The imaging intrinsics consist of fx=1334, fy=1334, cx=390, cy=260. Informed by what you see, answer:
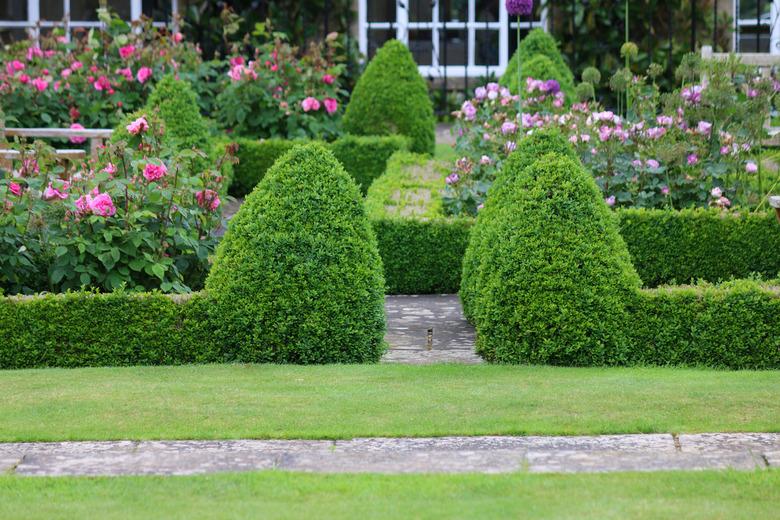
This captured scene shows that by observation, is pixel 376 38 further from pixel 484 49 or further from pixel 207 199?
pixel 207 199

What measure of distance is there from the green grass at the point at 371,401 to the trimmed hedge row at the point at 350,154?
6590mm

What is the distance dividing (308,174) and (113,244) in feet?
3.65

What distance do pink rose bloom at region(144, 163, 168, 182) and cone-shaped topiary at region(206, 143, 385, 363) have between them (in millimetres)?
683

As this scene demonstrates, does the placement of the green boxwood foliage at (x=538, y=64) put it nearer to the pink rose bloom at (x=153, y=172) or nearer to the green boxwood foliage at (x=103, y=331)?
the pink rose bloom at (x=153, y=172)

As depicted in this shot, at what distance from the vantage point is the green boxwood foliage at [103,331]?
6215mm

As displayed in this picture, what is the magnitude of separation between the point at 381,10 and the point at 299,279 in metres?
11.9

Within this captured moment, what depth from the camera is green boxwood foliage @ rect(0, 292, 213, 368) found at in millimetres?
6215

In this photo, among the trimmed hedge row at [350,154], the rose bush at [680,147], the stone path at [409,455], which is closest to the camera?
the stone path at [409,455]

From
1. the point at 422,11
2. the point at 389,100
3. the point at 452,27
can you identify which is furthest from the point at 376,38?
the point at 389,100

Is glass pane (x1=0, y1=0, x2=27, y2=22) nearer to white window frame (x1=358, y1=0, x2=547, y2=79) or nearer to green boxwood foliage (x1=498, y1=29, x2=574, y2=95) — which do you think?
white window frame (x1=358, y1=0, x2=547, y2=79)

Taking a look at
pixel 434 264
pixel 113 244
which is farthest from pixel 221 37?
pixel 113 244

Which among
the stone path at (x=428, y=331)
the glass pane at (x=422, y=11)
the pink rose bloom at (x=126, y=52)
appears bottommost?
the stone path at (x=428, y=331)

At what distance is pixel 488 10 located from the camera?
17984 mm

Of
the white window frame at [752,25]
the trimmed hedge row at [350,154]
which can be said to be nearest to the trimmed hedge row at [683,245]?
the trimmed hedge row at [350,154]
